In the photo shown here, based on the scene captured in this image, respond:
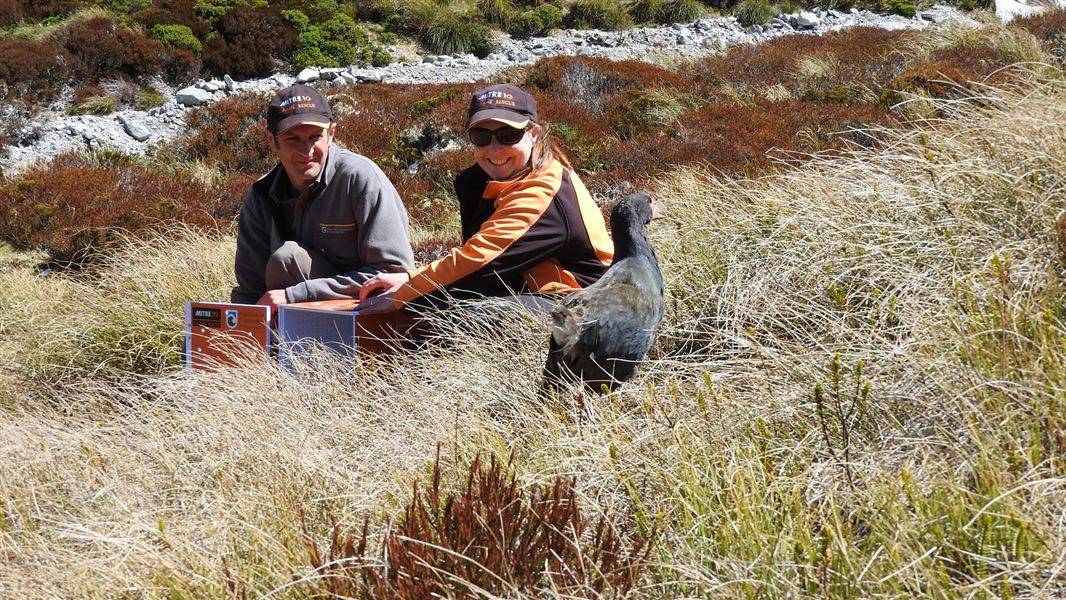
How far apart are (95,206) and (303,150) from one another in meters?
4.67

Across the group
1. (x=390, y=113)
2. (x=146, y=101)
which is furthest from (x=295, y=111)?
(x=146, y=101)

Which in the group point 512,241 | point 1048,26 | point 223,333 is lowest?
point 223,333

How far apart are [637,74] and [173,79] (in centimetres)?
752

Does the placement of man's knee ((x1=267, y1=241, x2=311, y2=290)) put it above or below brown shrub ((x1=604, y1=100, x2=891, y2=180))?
below

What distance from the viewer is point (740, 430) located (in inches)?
102

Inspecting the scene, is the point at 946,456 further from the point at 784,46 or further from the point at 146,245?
the point at 784,46

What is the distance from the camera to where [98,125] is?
1228cm

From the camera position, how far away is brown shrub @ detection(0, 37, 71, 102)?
44.9 feet

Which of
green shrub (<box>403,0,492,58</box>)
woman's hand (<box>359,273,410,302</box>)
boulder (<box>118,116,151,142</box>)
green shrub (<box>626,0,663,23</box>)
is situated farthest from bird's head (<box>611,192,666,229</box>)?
green shrub (<box>626,0,663,23</box>)

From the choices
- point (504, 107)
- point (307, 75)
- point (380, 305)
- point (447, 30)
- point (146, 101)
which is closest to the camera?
point (504, 107)

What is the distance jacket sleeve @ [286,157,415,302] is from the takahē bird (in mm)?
1417

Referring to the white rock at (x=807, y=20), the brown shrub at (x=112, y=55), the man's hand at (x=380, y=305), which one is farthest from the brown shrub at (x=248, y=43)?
the man's hand at (x=380, y=305)

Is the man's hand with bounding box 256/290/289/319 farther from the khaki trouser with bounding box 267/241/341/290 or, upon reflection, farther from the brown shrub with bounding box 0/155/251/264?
the brown shrub with bounding box 0/155/251/264

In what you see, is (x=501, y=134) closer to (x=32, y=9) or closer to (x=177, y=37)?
(x=177, y=37)
